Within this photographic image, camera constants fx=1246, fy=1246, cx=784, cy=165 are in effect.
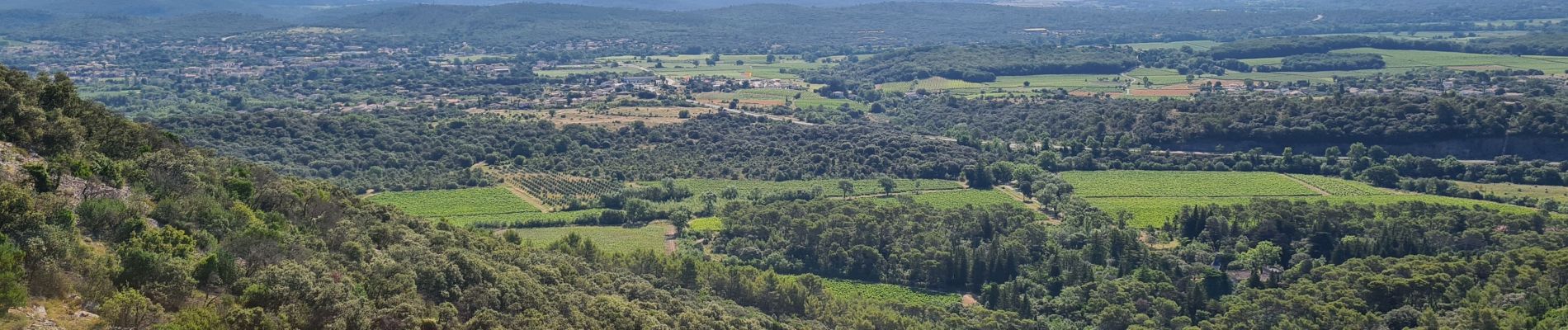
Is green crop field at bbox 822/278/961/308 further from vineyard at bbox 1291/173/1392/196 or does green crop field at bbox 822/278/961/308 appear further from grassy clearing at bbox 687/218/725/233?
vineyard at bbox 1291/173/1392/196

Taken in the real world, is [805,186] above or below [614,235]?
above

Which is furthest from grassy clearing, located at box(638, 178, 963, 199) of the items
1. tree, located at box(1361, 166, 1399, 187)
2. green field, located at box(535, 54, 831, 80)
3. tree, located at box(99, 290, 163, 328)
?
green field, located at box(535, 54, 831, 80)

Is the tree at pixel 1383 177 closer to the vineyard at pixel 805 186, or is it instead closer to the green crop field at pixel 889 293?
the vineyard at pixel 805 186

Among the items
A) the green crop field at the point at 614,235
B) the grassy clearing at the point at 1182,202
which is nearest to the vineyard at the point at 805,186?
the green crop field at the point at 614,235

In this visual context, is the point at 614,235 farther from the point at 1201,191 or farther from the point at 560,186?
the point at 1201,191

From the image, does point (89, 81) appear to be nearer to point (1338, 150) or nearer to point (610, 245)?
point (610, 245)

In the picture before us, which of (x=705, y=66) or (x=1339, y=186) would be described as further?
(x=705, y=66)

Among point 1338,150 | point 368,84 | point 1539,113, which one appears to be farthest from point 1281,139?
point 368,84

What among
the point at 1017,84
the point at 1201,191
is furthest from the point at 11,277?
the point at 1017,84

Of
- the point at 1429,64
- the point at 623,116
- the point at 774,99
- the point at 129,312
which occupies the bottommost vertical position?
the point at 623,116
